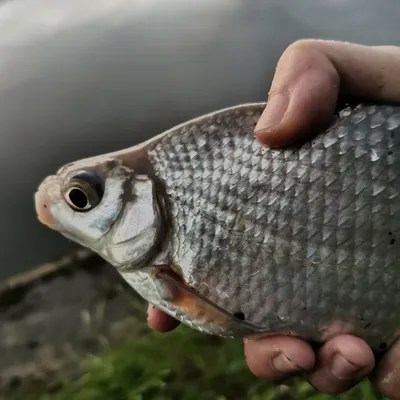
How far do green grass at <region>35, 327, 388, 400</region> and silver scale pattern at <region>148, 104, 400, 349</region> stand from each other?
4.07 ft

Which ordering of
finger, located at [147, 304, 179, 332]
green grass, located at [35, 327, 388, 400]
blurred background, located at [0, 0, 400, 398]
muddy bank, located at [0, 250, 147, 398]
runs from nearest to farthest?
finger, located at [147, 304, 179, 332] → green grass, located at [35, 327, 388, 400] → muddy bank, located at [0, 250, 147, 398] → blurred background, located at [0, 0, 400, 398]

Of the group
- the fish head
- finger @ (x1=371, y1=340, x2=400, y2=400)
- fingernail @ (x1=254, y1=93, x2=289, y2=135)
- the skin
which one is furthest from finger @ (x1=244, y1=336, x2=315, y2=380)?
fingernail @ (x1=254, y1=93, x2=289, y2=135)

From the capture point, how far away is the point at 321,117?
1.13 meters

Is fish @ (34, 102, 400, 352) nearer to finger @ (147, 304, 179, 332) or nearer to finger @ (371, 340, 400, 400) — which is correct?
finger @ (371, 340, 400, 400)

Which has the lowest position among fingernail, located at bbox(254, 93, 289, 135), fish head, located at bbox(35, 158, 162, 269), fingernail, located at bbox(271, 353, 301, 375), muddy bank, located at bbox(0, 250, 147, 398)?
muddy bank, located at bbox(0, 250, 147, 398)

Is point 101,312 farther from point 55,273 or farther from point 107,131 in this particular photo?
point 107,131

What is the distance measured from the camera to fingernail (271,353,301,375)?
1.15 metres

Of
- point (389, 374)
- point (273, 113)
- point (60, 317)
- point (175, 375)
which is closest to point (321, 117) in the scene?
point (273, 113)

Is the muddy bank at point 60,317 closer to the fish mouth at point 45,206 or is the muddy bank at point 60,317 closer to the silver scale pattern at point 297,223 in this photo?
the fish mouth at point 45,206

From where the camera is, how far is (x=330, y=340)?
3.67 feet

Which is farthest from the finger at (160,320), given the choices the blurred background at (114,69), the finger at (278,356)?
the blurred background at (114,69)

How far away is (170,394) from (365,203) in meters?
1.68

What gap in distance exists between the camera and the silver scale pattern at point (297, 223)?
42.1 inches

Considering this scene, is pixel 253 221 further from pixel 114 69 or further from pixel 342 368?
pixel 114 69
